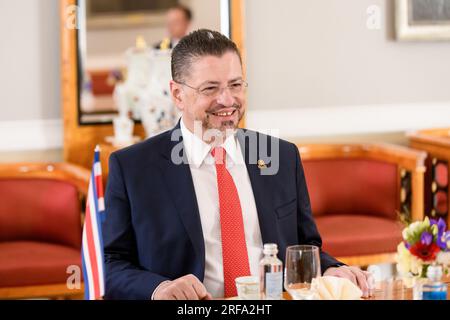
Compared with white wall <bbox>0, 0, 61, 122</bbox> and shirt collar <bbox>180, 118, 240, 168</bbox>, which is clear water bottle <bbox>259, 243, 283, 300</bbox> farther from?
white wall <bbox>0, 0, 61, 122</bbox>

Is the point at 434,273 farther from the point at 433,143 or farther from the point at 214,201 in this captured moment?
the point at 433,143

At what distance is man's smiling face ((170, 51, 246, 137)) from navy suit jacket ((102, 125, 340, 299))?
0.16 meters

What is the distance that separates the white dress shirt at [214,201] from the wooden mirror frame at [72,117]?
2284mm

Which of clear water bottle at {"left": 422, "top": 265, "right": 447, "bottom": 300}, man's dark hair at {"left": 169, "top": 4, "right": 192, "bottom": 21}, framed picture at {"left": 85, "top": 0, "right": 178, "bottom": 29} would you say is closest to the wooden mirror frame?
framed picture at {"left": 85, "top": 0, "right": 178, "bottom": 29}

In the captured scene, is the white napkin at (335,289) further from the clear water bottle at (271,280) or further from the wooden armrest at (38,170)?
the wooden armrest at (38,170)

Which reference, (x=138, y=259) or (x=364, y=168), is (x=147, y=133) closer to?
(x=364, y=168)

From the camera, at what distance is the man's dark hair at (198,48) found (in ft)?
7.41

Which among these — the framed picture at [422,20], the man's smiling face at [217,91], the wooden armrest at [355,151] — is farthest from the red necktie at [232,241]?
the framed picture at [422,20]

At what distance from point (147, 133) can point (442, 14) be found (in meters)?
1.98

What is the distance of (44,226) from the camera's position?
167 inches

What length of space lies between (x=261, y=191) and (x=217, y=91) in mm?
322
